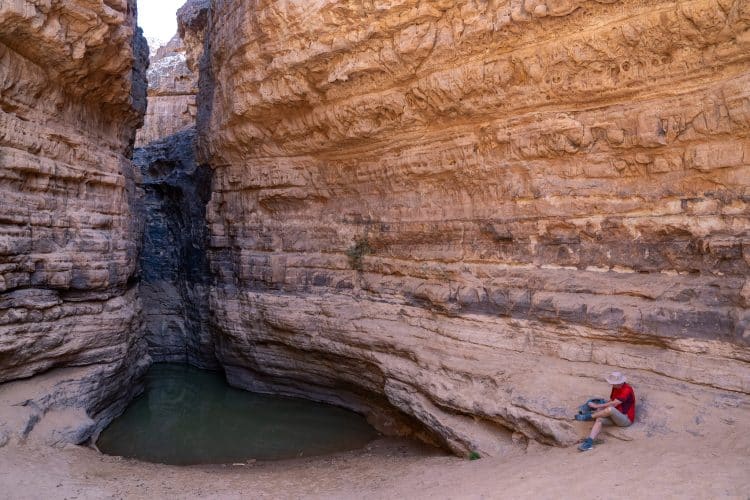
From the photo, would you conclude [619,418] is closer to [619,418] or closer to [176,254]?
[619,418]

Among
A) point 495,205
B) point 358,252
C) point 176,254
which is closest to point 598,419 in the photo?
point 495,205

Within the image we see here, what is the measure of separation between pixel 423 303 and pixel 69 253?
5052mm

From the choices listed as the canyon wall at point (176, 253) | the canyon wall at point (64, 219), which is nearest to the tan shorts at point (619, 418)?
the canyon wall at point (64, 219)

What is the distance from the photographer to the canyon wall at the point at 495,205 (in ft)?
17.6

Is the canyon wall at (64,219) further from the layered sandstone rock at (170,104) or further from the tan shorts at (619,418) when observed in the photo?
the layered sandstone rock at (170,104)

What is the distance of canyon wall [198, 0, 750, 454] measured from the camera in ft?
17.6

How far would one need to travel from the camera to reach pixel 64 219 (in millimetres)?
7629

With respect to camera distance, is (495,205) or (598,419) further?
(495,205)

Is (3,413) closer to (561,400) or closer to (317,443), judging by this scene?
(317,443)

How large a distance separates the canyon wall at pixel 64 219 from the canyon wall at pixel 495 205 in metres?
2.23

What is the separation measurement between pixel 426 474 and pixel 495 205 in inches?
134

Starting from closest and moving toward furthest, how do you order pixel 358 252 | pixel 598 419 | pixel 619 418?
pixel 619 418 → pixel 598 419 → pixel 358 252

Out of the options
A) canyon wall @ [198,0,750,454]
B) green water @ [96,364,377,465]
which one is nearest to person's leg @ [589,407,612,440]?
canyon wall @ [198,0,750,454]

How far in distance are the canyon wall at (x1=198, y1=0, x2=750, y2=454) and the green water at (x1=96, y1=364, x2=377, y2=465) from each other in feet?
1.72
